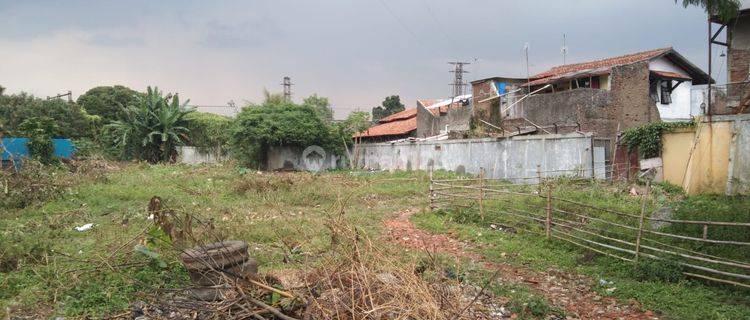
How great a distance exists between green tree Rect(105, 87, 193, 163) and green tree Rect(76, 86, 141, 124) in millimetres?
11913

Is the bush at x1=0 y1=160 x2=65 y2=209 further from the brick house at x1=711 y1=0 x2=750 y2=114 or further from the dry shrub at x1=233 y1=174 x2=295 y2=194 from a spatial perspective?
the brick house at x1=711 y1=0 x2=750 y2=114

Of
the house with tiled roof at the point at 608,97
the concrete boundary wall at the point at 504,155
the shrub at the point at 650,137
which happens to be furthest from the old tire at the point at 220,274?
the house with tiled roof at the point at 608,97

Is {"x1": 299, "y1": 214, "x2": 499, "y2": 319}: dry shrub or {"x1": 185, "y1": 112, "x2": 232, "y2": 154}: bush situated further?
{"x1": 185, "y1": 112, "x2": 232, "y2": 154}: bush

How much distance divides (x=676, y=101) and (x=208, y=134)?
83.8 ft

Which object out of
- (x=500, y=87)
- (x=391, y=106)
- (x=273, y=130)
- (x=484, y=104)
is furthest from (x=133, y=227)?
(x=391, y=106)

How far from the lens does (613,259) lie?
23.7ft

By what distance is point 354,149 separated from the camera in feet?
95.7

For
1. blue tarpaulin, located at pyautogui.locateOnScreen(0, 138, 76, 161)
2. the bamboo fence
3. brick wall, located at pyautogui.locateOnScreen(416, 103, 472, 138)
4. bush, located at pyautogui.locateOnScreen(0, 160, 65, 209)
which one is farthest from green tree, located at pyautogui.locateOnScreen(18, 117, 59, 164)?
brick wall, located at pyautogui.locateOnScreen(416, 103, 472, 138)

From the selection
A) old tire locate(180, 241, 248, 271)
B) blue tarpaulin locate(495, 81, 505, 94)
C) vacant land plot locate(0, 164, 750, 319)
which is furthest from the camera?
blue tarpaulin locate(495, 81, 505, 94)

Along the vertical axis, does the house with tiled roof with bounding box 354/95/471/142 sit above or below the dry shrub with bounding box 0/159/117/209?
above

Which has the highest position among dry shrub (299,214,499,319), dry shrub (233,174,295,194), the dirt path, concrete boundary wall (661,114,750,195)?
concrete boundary wall (661,114,750,195)

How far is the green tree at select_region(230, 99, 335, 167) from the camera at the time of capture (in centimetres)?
2484

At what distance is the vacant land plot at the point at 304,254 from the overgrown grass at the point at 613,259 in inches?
1.1

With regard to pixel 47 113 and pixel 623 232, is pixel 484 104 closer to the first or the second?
pixel 623 232
